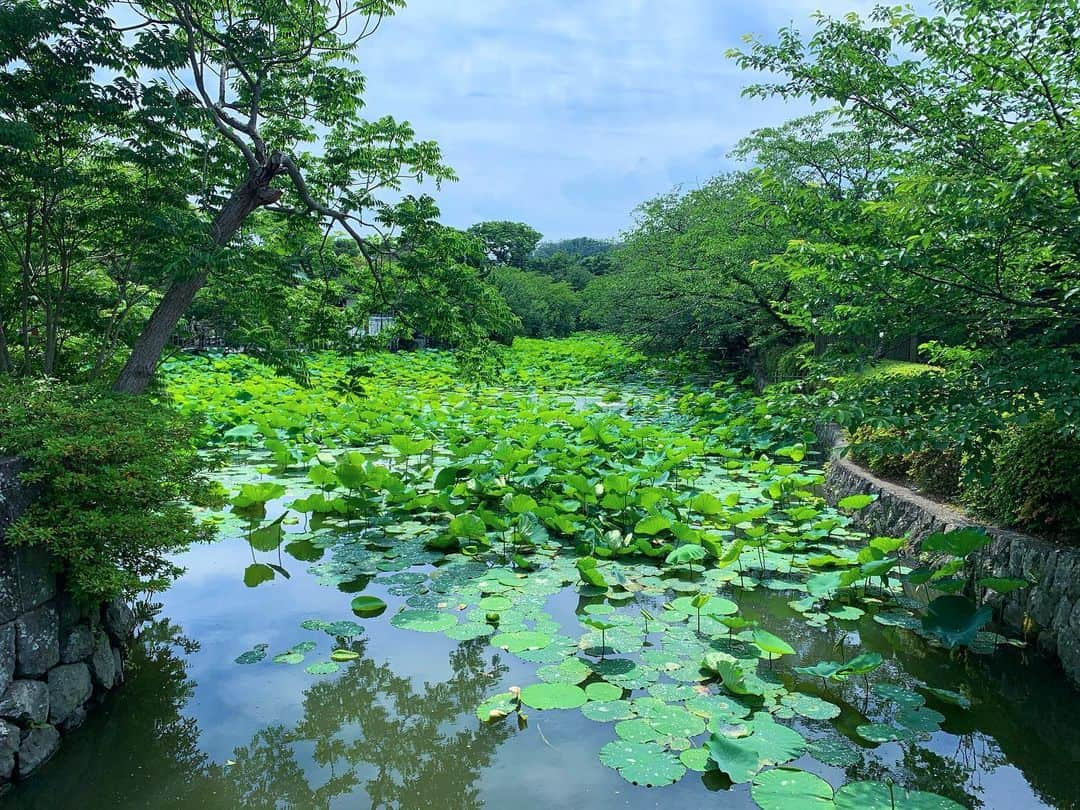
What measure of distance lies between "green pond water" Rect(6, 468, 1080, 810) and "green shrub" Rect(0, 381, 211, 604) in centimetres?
61

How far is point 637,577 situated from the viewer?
4.19 meters

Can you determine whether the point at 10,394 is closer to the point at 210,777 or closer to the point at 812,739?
the point at 210,777

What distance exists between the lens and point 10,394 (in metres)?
3.14

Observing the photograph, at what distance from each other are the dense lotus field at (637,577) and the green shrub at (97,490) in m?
0.87

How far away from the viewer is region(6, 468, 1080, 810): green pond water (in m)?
2.43

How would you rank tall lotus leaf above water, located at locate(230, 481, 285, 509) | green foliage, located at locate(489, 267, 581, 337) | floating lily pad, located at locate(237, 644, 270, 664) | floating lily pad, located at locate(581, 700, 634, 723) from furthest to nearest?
1. green foliage, located at locate(489, 267, 581, 337)
2. tall lotus leaf above water, located at locate(230, 481, 285, 509)
3. floating lily pad, located at locate(237, 644, 270, 664)
4. floating lily pad, located at locate(581, 700, 634, 723)

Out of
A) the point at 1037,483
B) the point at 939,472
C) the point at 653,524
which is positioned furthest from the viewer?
the point at 939,472

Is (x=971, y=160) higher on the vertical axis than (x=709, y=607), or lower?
higher

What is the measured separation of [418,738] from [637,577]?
1787mm

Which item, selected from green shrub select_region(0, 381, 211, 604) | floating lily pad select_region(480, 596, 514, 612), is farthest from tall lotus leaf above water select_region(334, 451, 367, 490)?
green shrub select_region(0, 381, 211, 604)

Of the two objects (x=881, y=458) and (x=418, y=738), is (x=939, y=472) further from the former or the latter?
(x=418, y=738)

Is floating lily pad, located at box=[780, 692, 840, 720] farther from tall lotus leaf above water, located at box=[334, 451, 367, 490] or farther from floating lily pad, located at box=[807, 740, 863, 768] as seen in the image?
tall lotus leaf above water, located at box=[334, 451, 367, 490]

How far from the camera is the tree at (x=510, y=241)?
3950cm

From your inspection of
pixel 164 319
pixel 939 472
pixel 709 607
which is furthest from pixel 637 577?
pixel 164 319
